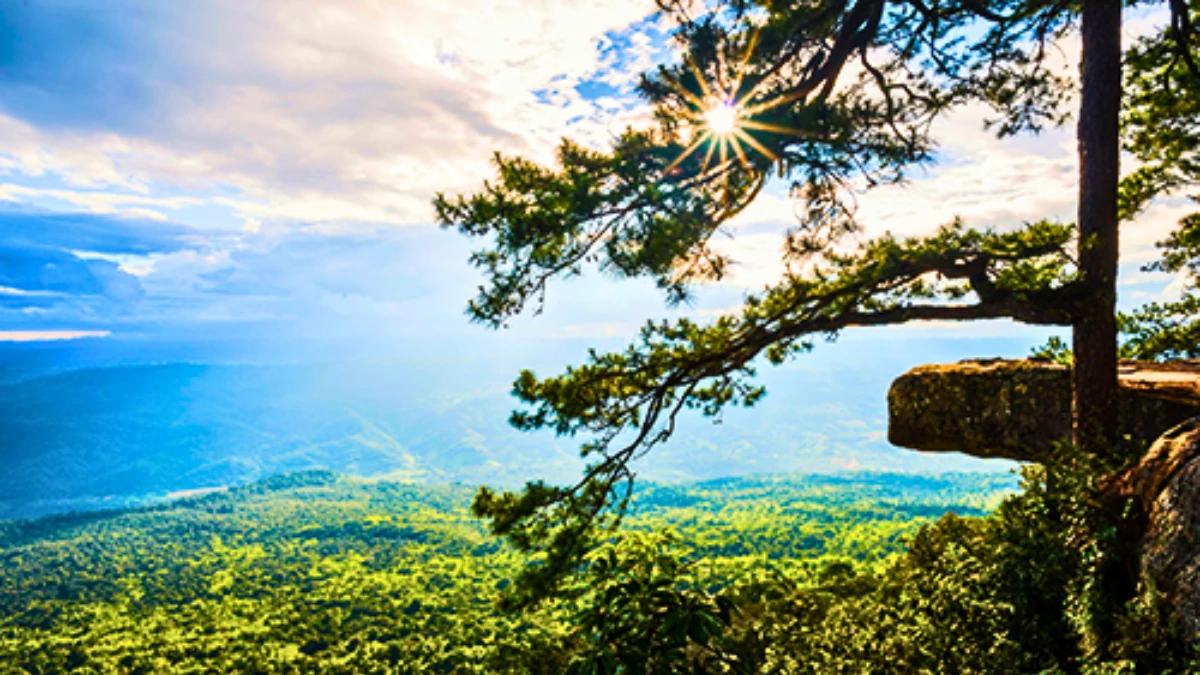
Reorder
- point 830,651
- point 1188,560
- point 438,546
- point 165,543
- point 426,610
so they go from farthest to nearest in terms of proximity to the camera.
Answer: point 165,543, point 438,546, point 426,610, point 830,651, point 1188,560

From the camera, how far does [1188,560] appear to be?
15.3 feet

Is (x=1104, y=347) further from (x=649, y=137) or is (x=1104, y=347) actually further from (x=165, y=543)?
(x=165, y=543)

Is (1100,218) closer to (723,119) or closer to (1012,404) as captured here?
(1012,404)

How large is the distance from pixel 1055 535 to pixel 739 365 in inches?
145

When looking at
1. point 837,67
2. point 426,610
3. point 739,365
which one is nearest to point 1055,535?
point 739,365

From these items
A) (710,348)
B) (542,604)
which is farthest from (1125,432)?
(542,604)

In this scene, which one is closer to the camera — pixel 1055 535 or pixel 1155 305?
pixel 1055 535

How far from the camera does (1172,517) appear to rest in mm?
4957

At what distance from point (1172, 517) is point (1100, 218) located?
408 cm

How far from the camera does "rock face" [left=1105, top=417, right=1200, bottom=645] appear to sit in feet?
15.0

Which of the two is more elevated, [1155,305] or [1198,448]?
[1155,305]

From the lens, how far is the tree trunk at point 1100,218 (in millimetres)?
7316

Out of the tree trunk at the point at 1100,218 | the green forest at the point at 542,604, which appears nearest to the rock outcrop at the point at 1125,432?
the tree trunk at the point at 1100,218

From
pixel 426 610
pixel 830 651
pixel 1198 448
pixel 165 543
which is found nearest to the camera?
pixel 1198 448
